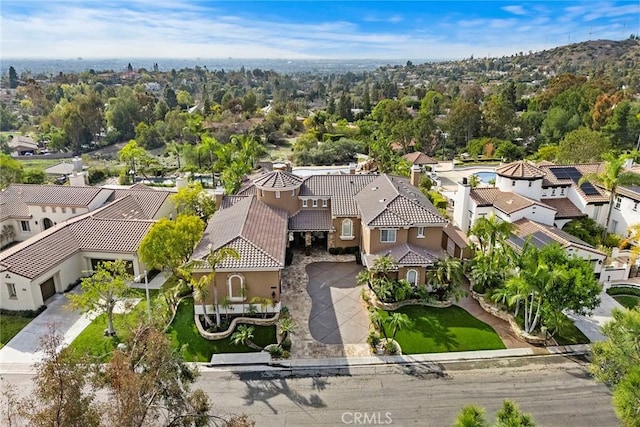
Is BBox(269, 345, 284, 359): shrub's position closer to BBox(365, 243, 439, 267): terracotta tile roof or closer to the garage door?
BBox(365, 243, 439, 267): terracotta tile roof

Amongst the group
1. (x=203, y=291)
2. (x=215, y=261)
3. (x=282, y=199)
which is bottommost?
(x=203, y=291)

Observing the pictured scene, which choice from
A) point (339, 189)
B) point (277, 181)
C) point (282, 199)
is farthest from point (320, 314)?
point (339, 189)

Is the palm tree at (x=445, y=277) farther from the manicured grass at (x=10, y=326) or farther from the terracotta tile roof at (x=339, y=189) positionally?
the manicured grass at (x=10, y=326)

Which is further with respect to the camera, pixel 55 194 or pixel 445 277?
pixel 55 194

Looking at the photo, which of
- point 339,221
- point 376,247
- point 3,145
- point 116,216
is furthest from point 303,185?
point 3,145

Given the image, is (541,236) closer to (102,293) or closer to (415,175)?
(415,175)

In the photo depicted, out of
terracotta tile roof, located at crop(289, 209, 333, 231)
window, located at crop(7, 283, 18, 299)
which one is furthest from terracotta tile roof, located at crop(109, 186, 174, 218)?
terracotta tile roof, located at crop(289, 209, 333, 231)

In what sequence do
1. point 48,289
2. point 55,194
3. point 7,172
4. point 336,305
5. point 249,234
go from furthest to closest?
point 7,172, point 55,194, point 48,289, point 336,305, point 249,234
